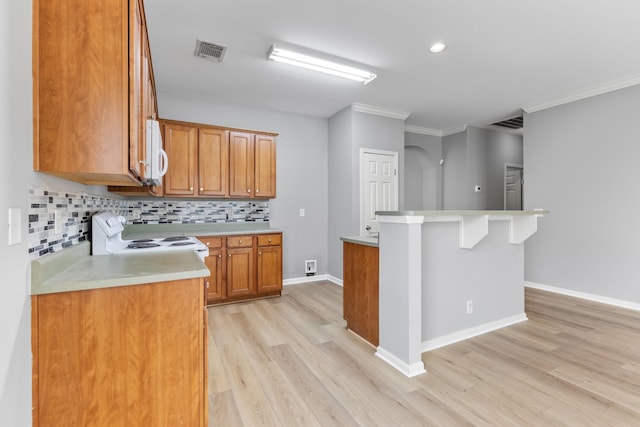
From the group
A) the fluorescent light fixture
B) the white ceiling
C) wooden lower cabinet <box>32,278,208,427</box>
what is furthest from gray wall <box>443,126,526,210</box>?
wooden lower cabinet <box>32,278,208,427</box>

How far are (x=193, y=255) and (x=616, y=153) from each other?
4940 mm

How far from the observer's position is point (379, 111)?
4621 mm

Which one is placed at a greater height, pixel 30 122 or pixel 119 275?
pixel 30 122

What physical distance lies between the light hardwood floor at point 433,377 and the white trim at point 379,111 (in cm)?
304

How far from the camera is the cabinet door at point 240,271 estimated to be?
12.2ft

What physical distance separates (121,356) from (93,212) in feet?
4.46

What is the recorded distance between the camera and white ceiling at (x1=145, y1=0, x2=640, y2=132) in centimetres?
233

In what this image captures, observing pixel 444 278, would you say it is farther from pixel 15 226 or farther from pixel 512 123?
pixel 512 123

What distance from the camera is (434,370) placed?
85.7 inches

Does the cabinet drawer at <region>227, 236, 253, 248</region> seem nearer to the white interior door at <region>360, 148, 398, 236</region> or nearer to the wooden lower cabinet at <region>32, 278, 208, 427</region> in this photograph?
the white interior door at <region>360, 148, 398, 236</region>

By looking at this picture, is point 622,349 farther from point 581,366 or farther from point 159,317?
point 159,317

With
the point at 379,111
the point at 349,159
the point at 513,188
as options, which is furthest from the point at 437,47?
the point at 513,188

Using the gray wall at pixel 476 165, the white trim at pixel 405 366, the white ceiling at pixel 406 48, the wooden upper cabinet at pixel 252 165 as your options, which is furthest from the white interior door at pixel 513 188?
the white trim at pixel 405 366

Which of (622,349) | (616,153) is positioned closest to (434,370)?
(622,349)
